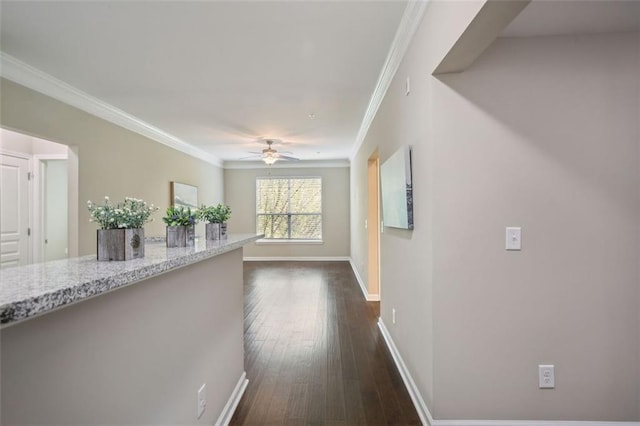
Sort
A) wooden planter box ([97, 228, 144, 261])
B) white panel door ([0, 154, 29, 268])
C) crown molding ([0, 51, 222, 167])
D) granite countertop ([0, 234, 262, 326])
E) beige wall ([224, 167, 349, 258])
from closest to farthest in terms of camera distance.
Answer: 1. granite countertop ([0, 234, 262, 326])
2. wooden planter box ([97, 228, 144, 261])
3. crown molding ([0, 51, 222, 167])
4. white panel door ([0, 154, 29, 268])
5. beige wall ([224, 167, 349, 258])

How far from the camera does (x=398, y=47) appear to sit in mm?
2396

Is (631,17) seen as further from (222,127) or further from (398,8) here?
(222,127)

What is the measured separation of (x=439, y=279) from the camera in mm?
1780

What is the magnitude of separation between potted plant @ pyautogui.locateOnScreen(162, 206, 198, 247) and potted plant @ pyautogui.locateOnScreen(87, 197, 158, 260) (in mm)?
374

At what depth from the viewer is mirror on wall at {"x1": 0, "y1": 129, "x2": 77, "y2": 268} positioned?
4.13m

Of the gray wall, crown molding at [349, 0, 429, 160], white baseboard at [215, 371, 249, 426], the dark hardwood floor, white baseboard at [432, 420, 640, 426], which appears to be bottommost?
the dark hardwood floor

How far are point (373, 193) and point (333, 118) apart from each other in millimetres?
1295

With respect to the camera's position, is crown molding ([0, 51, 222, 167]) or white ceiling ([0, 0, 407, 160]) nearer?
white ceiling ([0, 0, 407, 160])

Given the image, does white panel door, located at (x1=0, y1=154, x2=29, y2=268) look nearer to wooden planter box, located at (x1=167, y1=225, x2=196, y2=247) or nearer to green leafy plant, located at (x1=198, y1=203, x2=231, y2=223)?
green leafy plant, located at (x1=198, y1=203, x2=231, y2=223)

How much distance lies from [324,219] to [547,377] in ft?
21.4

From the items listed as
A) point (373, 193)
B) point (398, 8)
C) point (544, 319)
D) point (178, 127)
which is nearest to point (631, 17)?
point (398, 8)

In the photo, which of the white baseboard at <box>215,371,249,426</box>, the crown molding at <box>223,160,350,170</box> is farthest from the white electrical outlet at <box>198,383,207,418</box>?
the crown molding at <box>223,160,350,170</box>

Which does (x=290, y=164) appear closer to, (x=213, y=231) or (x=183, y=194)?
(x=183, y=194)

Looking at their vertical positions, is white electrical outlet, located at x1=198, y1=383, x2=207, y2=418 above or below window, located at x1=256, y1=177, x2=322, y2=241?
below
